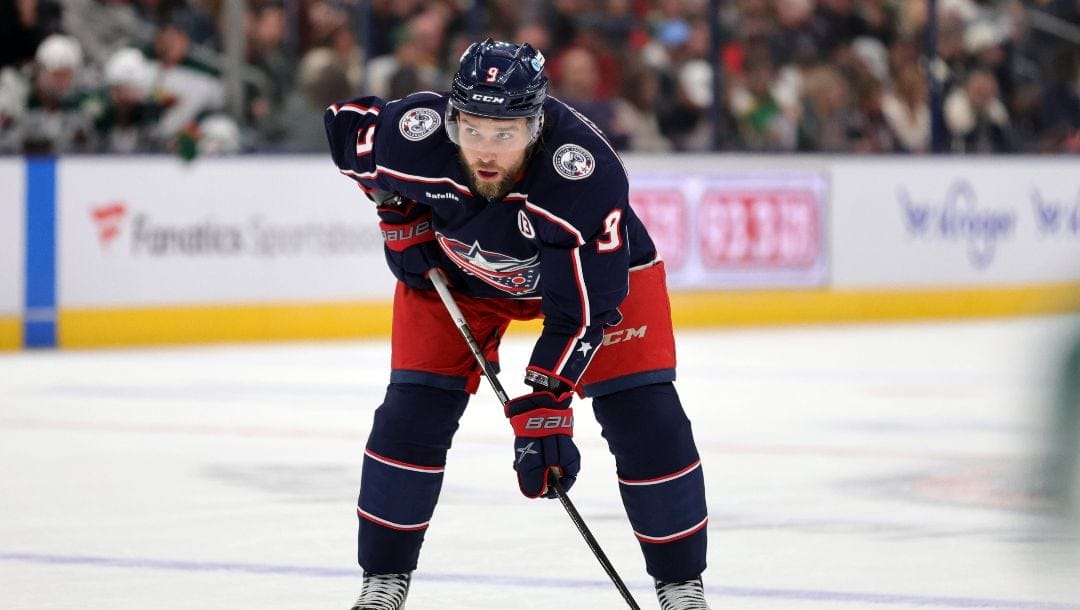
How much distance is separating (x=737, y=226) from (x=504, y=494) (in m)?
7.14

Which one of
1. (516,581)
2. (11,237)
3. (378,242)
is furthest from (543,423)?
(378,242)

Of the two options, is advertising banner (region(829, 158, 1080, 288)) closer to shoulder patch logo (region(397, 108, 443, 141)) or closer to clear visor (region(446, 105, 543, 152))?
shoulder patch logo (region(397, 108, 443, 141))

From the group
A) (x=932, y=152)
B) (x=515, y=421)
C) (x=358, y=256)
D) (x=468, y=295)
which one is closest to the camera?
(x=515, y=421)

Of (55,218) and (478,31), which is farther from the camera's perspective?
(478,31)

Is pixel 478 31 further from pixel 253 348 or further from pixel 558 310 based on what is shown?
pixel 558 310

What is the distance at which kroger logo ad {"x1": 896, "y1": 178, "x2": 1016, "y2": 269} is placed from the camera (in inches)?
530

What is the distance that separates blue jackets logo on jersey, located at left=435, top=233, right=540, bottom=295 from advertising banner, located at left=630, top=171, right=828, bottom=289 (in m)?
8.37

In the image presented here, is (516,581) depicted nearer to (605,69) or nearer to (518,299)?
(518,299)

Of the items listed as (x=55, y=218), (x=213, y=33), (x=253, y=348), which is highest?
(x=213, y=33)

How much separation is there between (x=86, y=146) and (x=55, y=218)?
1.48ft

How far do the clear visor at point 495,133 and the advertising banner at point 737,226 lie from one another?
8633 millimetres

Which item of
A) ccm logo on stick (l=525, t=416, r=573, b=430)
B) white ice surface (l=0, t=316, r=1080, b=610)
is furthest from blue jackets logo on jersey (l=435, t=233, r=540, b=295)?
white ice surface (l=0, t=316, r=1080, b=610)

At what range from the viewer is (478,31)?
39.3 feet

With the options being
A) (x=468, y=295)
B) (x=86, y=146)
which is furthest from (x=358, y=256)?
(x=468, y=295)
